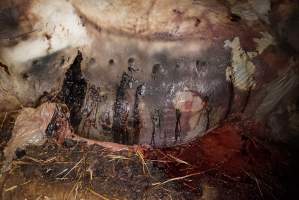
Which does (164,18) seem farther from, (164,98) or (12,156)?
(12,156)

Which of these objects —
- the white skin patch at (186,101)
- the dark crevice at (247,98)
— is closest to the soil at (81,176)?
the white skin patch at (186,101)

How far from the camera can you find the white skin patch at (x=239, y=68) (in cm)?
242

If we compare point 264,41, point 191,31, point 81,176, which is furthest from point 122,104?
point 264,41

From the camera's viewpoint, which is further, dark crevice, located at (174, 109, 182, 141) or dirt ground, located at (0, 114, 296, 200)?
dark crevice, located at (174, 109, 182, 141)

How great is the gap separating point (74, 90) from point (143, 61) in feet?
1.69

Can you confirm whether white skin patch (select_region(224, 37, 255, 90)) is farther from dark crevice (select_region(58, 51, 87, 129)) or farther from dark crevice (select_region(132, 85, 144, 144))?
dark crevice (select_region(58, 51, 87, 129))

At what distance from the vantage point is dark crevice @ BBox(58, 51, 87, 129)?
8.23ft

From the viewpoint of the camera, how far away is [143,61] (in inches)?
96.0

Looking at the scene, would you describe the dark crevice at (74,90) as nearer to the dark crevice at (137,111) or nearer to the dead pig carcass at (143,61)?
the dead pig carcass at (143,61)

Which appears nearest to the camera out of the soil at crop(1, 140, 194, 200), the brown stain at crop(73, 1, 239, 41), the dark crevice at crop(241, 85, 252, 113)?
the soil at crop(1, 140, 194, 200)

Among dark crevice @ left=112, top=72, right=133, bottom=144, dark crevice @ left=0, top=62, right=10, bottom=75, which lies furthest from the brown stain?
dark crevice @ left=0, top=62, right=10, bottom=75

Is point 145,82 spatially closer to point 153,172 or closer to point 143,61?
point 143,61

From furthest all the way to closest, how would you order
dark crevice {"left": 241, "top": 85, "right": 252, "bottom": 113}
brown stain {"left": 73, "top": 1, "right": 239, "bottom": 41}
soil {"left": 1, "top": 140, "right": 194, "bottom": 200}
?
dark crevice {"left": 241, "top": 85, "right": 252, "bottom": 113}, brown stain {"left": 73, "top": 1, "right": 239, "bottom": 41}, soil {"left": 1, "top": 140, "right": 194, "bottom": 200}

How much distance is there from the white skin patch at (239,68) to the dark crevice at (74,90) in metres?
0.99
